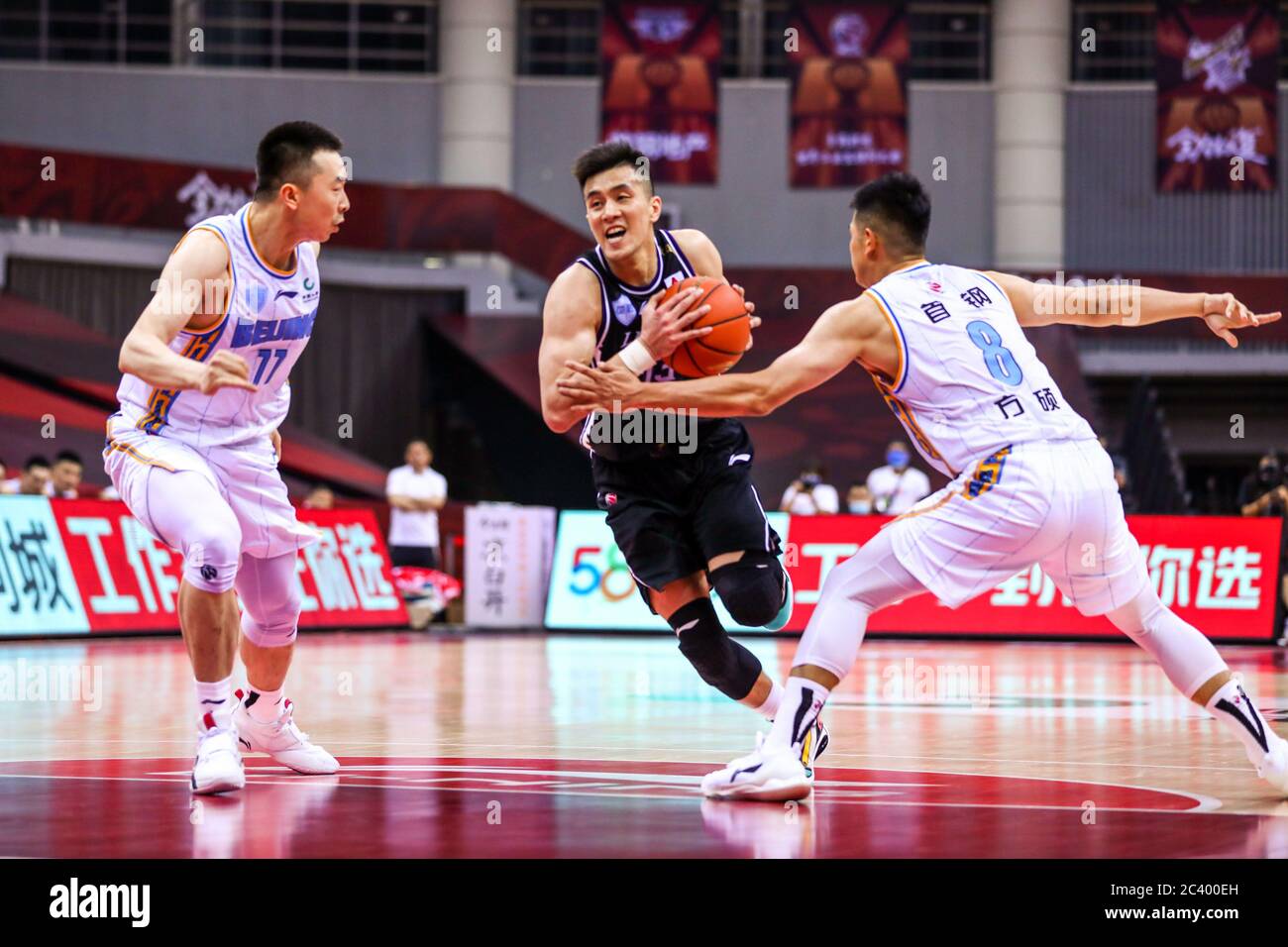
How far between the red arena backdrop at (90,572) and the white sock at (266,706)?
23.9 feet

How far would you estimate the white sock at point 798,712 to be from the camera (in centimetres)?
522

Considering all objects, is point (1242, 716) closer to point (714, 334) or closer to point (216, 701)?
point (714, 334)

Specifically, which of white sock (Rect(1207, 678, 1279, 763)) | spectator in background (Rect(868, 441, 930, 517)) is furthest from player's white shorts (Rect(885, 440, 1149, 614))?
spectator in background (Rect(868, 441, 930, 517))

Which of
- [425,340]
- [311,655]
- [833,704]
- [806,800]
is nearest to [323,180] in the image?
[806,800]

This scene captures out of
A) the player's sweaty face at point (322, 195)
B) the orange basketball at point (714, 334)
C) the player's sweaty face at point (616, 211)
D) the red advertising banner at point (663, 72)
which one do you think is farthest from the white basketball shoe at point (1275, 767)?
the red advertising banner at point (663, 72)

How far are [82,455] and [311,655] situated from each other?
688 cm

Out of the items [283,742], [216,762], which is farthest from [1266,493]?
[216,762]

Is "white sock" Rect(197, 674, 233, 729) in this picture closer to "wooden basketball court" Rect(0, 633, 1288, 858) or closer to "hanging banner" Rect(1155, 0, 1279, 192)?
"wooden basketball court" Rect(0, 633, 1288, 858)

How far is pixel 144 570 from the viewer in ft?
50.3

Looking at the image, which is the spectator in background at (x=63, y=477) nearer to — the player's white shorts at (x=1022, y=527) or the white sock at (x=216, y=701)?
the white sock at (x=216, y=701)

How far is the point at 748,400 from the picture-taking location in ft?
16.7

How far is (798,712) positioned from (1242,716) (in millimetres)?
1449

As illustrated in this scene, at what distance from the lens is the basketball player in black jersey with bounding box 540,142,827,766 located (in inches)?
232

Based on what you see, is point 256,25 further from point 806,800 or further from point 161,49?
point 806,800
